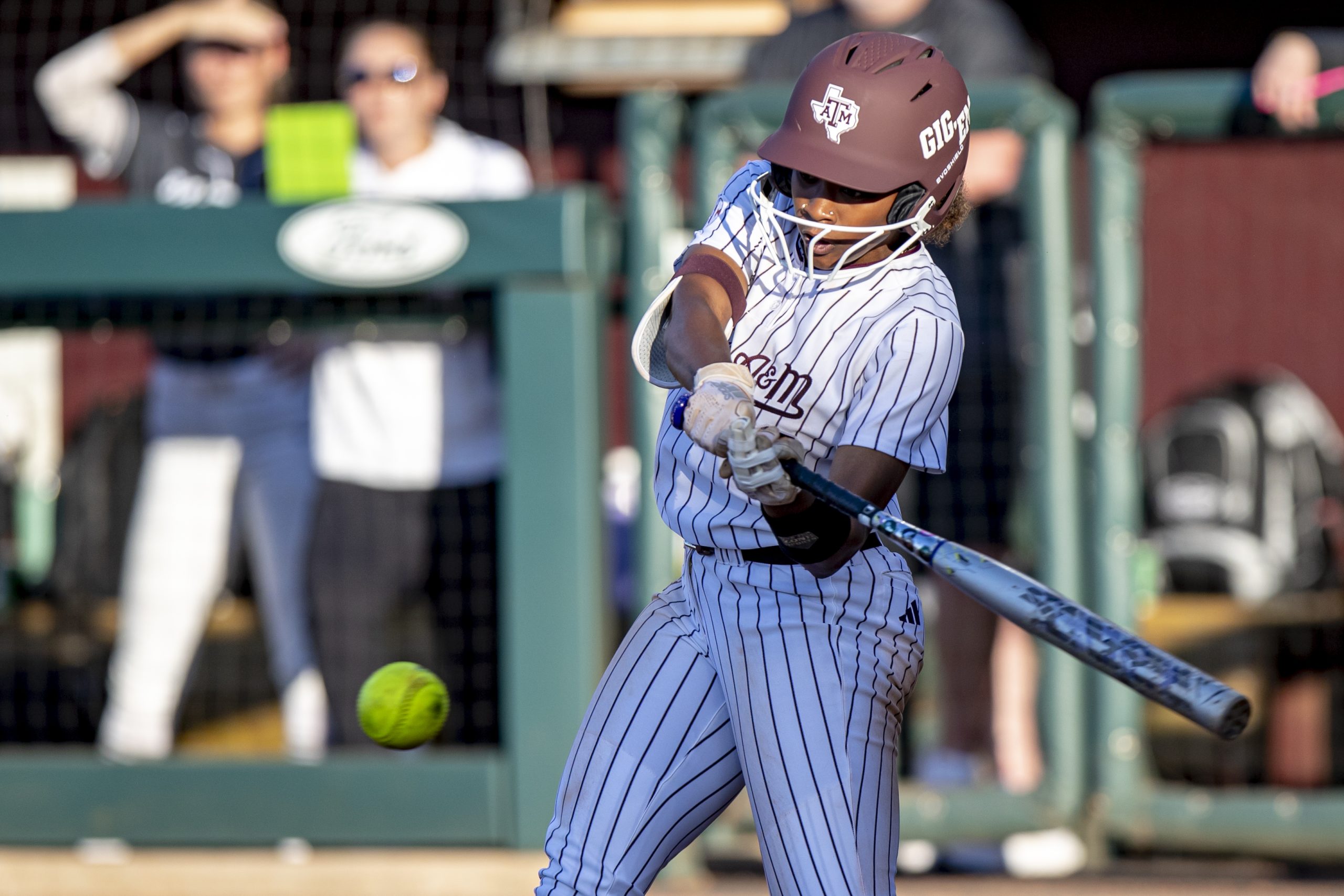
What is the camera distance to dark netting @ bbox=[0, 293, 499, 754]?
13.8 ft

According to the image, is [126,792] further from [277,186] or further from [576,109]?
[576,109]

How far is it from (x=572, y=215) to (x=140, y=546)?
56.9 inches

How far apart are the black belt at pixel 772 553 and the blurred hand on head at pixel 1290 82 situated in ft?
6.97

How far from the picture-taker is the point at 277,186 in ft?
13.9

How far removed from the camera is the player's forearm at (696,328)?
2.25m

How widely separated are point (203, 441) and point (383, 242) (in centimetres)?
75

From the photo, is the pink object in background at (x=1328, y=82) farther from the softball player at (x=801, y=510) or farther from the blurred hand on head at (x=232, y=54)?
the blurred hand on head at (x=232, y=54)

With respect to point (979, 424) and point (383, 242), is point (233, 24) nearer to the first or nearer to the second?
point (383, 242)

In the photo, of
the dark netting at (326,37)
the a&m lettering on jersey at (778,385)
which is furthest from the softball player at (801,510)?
the dark netting at (326,37)

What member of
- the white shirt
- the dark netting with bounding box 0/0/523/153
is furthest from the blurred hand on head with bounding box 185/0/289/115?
the dark netting with bounding box 0/0/523/153

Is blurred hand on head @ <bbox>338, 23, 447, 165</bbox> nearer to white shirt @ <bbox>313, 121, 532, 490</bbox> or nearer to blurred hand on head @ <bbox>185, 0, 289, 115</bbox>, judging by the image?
white shirt @ <bbox>313, 121, 532, 490</bbox>

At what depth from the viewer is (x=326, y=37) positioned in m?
6.83

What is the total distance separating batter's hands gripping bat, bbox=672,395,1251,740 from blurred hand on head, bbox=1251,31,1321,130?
2.26m

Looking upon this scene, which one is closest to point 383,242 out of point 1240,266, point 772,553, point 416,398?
point 416,398
